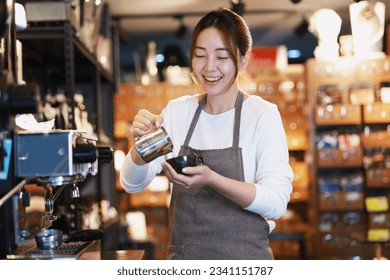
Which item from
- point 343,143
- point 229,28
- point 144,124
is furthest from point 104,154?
point 343,143

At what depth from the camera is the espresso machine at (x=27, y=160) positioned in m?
1.07

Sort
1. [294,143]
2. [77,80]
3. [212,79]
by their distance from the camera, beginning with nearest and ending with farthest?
[212,79] → [77,80] → [294,143]

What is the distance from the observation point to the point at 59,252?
1.29 m

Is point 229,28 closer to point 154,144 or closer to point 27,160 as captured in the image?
point 154,144

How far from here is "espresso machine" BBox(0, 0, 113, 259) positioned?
1074 millimetres

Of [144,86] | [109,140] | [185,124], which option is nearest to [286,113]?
[144,86]

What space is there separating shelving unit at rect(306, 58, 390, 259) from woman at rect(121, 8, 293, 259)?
3929 millimetres

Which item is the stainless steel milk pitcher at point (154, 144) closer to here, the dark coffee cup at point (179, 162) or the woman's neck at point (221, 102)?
the dark coffee cup at point (179, 162)

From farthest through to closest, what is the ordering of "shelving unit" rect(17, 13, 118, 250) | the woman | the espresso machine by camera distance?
"shelving unit" rect(17, 13, 118, 250) → the woman → the espresso machine

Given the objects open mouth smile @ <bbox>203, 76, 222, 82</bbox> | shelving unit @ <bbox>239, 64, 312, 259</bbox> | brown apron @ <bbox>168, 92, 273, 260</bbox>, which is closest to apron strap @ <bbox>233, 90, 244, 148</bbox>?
brown apron @ <bbox>168, 92, 273, 260</bbox>

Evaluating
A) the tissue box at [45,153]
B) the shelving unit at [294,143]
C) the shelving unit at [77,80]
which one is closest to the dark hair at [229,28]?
the tissue box at [45,153]

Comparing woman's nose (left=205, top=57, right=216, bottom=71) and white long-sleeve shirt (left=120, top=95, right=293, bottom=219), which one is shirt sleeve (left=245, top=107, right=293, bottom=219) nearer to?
white long-sleeve shirt (left=120, top=95, right=293, bottom=219)

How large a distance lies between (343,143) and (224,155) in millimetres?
4037

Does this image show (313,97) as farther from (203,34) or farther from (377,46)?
(203,34)
